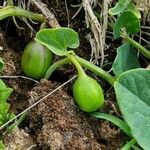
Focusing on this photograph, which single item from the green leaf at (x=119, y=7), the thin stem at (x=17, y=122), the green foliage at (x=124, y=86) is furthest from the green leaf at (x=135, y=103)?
the thin stem at (x=17, y=122)

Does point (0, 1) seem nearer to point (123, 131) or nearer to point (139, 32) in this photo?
point (139, 32)

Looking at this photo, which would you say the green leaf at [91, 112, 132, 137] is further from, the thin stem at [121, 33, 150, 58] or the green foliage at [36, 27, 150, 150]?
the thin stem at [121, 33, 150, 58]

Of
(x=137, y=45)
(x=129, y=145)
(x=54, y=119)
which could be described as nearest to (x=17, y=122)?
(x=54, y=119)

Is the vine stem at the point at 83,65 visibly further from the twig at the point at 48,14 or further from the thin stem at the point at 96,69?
the twig at the point at 48,14

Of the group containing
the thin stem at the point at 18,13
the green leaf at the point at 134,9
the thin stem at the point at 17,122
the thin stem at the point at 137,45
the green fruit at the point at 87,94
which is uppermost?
the green leaf at the point at 134,9

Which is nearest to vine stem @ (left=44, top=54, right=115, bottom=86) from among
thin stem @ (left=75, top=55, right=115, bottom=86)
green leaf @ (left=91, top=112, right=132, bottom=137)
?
thin stem @ (left=75, top=55, right=115, bottom=86)

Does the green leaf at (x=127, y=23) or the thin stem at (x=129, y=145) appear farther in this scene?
the green leaf at (x=127, y=23)
